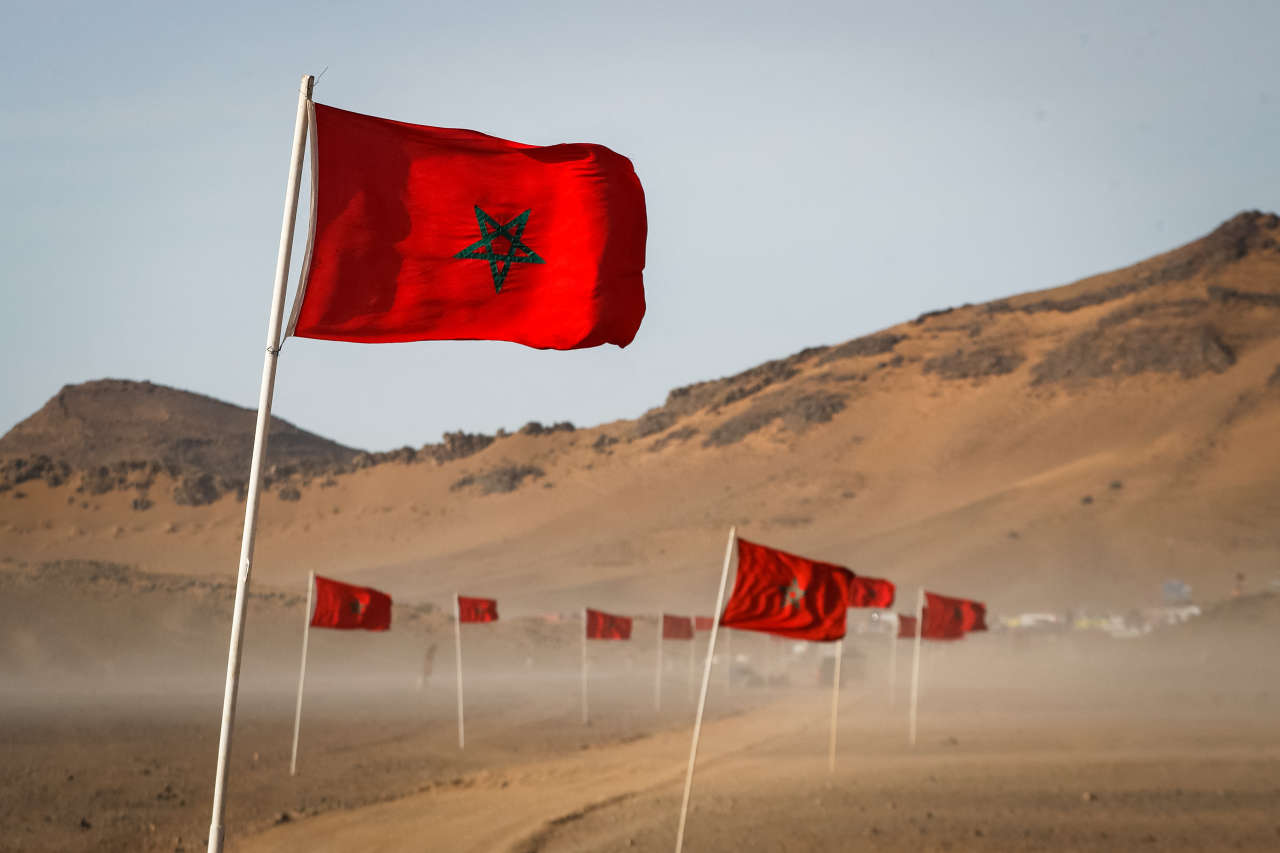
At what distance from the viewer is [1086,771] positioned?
19469 millimetres

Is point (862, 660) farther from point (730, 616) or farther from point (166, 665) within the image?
point (730, 616)

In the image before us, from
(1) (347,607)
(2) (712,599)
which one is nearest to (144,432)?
(2) (712,599)

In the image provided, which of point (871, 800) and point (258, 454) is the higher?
point (258, 454)

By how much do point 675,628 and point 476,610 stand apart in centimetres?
1040

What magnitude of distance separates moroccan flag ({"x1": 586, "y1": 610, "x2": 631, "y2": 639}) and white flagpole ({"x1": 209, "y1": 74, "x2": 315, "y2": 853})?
24.9 m

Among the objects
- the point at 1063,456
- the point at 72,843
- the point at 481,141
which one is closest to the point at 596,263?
the point at 481,141

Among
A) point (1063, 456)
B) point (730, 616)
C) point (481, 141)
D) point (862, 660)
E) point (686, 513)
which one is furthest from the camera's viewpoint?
point (686, 513)

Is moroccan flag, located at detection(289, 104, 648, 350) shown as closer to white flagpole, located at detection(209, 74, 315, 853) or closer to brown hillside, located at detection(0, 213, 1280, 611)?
white flagpole, located at detection(209, 74, 315, 853)

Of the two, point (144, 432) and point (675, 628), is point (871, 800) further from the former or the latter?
point (144, 432)

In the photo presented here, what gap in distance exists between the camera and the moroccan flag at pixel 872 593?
22.2 metres

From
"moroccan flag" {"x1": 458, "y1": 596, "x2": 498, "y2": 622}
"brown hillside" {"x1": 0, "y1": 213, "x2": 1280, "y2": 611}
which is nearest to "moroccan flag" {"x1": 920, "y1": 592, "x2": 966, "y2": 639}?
"moroccan flag" {"x1": 458, "y1": 596, "x2": 498, "y2": 622}

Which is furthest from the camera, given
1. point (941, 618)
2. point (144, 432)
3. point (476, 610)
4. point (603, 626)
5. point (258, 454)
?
point (144, 432)

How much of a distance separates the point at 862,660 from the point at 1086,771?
30.6m

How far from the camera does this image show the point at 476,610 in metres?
26.8
